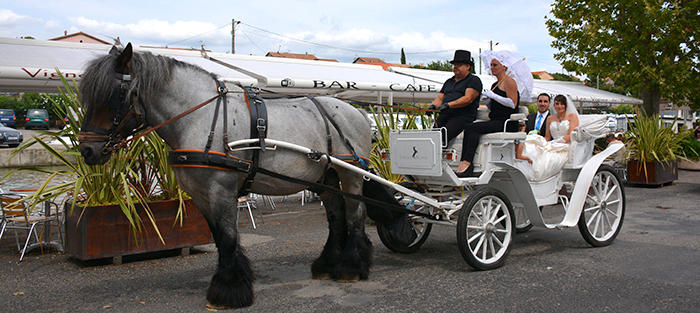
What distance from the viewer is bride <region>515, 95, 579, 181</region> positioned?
5316mm

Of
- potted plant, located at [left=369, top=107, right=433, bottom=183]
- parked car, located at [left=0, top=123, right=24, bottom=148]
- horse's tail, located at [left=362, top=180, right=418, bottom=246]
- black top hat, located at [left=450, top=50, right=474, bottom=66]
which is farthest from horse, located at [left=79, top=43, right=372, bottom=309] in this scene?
parked car, located at [left=0, top=123, right=24, bottom=148]

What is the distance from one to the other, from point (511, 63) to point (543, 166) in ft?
3.70

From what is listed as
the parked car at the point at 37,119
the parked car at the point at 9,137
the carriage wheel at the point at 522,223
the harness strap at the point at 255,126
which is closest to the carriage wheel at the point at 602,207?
the carriage wheel at the point at 522,223

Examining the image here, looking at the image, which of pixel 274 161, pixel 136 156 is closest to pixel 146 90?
pixel 274 161

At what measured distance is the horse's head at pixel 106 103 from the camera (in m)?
3.48

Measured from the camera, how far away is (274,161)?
3930mm

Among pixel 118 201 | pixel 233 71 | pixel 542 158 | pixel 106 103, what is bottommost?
pixel 118 201

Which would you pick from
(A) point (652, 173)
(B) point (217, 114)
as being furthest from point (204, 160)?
(A) point (652, 173)

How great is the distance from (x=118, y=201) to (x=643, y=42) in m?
14.5

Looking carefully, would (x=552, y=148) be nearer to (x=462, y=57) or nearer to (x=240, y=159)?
(x=462, y=57)

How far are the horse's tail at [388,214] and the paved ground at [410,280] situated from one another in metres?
0.32

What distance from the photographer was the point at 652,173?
10.6 m

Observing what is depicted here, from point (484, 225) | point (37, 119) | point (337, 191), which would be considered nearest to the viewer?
point (337, 191)

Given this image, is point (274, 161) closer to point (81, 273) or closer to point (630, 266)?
point (81, 273)
